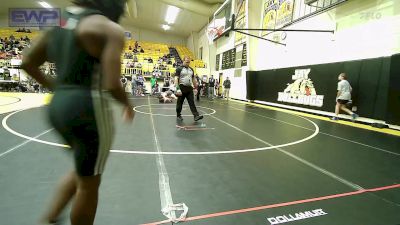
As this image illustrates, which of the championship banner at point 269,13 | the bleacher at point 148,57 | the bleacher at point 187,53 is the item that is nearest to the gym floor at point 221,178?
the championship banner at point 269,13

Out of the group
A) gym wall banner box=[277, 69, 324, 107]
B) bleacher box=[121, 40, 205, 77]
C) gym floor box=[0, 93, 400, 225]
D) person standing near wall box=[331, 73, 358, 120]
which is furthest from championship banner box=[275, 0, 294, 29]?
bleacher box=[121, 40, 205, 77]

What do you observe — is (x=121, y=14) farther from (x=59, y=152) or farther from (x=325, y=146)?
(x=325, y=146)

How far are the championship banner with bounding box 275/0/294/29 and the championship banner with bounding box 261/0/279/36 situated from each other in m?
0.43

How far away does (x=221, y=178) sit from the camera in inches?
122

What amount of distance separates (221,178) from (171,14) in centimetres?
2515

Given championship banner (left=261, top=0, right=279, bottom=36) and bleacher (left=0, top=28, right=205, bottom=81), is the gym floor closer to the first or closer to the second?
championship banner (left=261, top=0, right=279, bottom=36)

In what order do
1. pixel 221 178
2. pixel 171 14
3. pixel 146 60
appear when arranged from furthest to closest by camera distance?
pixel 146 60, pixel 171 14, pixel 221 178

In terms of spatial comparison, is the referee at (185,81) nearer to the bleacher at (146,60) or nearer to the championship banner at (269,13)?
the championship banner at (269,13)

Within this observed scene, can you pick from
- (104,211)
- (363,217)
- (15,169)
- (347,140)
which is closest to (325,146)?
(347,140)

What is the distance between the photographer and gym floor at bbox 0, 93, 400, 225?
89.0 inches

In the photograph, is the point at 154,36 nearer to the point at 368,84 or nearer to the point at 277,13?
the point at 277,13

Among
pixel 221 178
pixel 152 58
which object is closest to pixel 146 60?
pixel 152 58

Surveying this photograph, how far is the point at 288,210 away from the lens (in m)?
2.37

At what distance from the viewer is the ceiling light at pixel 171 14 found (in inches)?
937
